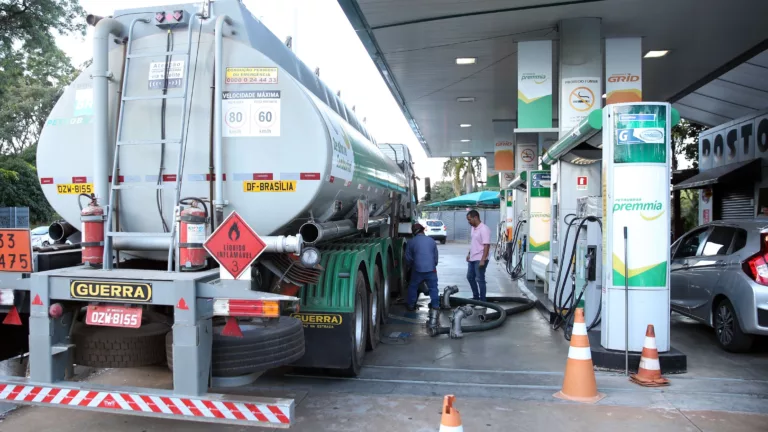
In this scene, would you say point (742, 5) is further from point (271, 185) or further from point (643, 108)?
point (271, 185)

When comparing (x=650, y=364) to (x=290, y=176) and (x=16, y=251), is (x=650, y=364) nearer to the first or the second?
(x=290, y=176)

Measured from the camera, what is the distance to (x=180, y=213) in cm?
420

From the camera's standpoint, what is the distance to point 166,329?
4.48 meters

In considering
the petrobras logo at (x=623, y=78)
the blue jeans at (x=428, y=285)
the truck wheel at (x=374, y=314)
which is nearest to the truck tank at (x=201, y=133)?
the truck wheel at (x=374, y=314)

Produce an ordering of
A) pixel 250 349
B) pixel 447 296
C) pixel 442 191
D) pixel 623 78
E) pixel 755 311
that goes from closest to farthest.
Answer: pixel 250 349 < pixel 755 311 < pixel 447 296 < pixel 623 78 < pixel 442 191

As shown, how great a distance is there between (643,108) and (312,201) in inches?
148

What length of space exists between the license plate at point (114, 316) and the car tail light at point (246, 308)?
55 centimetres

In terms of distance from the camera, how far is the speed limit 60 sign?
4.20 meters

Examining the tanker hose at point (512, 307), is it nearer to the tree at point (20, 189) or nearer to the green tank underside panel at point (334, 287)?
the green tank underside panel at point (334, 287)

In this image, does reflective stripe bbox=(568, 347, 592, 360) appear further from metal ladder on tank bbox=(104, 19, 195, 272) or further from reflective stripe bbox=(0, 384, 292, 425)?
metal ladder on tank bbox=(104, 19, 195, 272)

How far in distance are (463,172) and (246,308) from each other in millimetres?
48621

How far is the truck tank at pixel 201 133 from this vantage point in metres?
4.67

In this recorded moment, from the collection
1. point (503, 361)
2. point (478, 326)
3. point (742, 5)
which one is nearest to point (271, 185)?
point (503, 361)

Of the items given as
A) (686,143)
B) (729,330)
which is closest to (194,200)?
(729,330)
